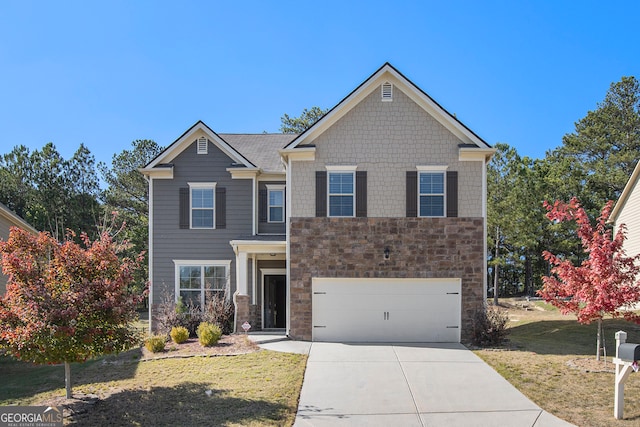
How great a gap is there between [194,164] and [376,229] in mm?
7359

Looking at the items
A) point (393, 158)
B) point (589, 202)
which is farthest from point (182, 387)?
point (589, 202)

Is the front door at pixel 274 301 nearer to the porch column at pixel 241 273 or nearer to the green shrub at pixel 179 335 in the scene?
the porch column at pixel 241 273

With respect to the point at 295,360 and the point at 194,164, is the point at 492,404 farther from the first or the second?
the point at 194,164

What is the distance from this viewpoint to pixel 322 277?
1628 cm

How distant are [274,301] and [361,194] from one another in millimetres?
6531

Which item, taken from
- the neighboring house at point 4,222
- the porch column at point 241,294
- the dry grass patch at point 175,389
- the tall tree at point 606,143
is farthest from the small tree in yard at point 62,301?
the tall tree at point 606,143

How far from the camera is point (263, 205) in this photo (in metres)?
19.7

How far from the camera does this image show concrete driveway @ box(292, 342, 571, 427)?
9.09 m

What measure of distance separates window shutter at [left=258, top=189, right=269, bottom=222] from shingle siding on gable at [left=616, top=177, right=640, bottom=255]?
1610 cm

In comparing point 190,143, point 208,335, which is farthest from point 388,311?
point 190,143

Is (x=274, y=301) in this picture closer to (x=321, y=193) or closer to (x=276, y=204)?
(x=276, y=204)

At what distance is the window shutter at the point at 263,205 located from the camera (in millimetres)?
19638

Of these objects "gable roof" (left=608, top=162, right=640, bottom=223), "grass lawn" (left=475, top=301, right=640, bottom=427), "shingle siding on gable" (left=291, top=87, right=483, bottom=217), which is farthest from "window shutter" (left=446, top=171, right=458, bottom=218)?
"gable roof" (left=608, top=162, right=640, bottom=223)

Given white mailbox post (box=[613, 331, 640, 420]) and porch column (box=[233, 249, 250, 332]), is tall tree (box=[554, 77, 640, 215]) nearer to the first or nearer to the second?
porch column (box=[233, 249, 250, 332])
